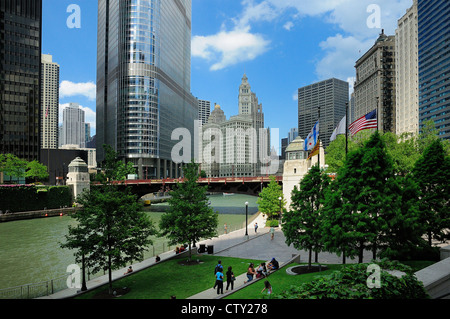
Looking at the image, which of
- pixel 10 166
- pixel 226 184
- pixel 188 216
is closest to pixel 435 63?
pixel 226 184

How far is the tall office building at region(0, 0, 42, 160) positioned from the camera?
100312 mm

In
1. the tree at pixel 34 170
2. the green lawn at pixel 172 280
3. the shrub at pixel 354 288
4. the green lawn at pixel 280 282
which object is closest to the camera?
the shrub at pixel 354 288

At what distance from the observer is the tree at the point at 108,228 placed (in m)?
20.2

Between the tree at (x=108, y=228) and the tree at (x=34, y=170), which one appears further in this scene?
the tree at (x=34, y=170)

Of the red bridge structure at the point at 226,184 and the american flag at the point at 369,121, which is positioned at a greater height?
the american flag at the point at 369,121

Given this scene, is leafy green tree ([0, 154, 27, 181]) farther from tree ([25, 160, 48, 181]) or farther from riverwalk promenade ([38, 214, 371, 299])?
riverwalk promenade ([38, 214, 371, 299])

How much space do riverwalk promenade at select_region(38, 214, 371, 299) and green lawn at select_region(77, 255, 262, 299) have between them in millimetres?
948

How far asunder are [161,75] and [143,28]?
832 inches

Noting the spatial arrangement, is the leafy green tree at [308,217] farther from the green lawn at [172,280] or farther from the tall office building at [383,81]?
the tall office building at [383,81]

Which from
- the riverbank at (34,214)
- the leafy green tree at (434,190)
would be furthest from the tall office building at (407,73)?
the riverbank at (34,214)

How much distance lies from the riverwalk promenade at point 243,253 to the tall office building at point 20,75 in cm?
9666

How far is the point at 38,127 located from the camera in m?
108

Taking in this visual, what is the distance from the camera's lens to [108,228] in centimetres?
2070
